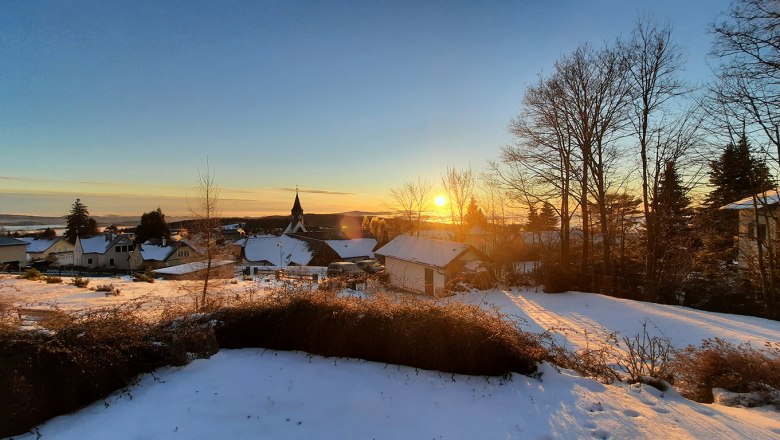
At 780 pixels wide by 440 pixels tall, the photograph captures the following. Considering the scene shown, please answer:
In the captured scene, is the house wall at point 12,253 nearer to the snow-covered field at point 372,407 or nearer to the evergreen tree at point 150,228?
the evergreen tree at point 150,228

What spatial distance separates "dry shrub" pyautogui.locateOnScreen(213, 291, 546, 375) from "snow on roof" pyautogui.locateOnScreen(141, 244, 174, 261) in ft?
165

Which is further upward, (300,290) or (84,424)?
(300,290)

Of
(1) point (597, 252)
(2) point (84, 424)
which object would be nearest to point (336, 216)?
(1) point (597, 252)

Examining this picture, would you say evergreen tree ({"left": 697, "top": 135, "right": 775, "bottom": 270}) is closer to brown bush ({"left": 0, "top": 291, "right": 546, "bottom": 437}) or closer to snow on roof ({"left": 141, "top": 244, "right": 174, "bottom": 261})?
brown bush ({"left": 0, "top": 291, "right": 546, "bottom": 437})

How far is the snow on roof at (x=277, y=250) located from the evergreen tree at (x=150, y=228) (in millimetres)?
18860

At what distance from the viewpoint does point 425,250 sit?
83.3 ft

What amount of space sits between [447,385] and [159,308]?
8.63 m

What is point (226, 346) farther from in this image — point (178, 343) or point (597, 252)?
point (597, 252)

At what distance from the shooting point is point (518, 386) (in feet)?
18.4

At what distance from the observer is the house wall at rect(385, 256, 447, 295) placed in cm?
2303

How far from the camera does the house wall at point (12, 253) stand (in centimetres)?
4059

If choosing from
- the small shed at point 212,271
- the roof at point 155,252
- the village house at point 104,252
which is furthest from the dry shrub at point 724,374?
the village house at point 104,252

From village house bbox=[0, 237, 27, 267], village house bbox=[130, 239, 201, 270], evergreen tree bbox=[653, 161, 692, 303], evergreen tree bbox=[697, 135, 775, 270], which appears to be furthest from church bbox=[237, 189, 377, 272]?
evergreen tree bbox=[697, 135, 775, 270]

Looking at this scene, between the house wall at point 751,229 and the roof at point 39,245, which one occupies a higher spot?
the house wall at point 751,229
